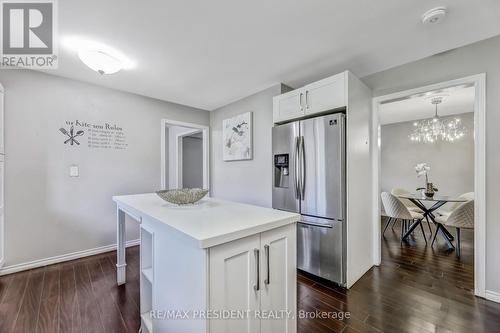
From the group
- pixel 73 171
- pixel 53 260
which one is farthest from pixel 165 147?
pixel 53 260

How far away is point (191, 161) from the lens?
5895 millimetres

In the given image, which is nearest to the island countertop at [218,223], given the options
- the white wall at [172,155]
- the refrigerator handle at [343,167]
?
the refrigerator handle at [343,167]

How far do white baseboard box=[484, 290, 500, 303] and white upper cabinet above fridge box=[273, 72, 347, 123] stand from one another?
2.09 m

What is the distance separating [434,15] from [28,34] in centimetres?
329

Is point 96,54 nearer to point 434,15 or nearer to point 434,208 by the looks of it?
point 434,15

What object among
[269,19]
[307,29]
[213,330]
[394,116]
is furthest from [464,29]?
[394,116]

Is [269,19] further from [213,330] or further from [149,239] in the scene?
[213,330]

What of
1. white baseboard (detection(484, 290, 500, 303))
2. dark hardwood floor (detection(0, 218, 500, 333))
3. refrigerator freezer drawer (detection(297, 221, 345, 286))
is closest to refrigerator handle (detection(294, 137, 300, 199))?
refrigerator freezer drawer (detection(297, 221, 345, 286))

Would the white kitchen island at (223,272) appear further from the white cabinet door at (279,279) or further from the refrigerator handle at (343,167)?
the refrigerator handle at (343,167)

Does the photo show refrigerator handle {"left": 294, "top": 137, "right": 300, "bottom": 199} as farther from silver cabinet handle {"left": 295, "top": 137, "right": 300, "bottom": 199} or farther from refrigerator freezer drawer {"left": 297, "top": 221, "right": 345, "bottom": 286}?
refrigerator freezer drawer {"left": 297, "top": 221, "right": 345, "bottom": 286}

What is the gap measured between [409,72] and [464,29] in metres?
0.56

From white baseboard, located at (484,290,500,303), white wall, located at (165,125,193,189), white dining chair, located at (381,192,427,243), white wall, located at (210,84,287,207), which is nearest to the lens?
white baseboard, located at (484,290,500,303)

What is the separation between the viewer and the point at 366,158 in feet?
7.80

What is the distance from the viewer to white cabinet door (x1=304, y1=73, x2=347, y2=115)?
2.07m
